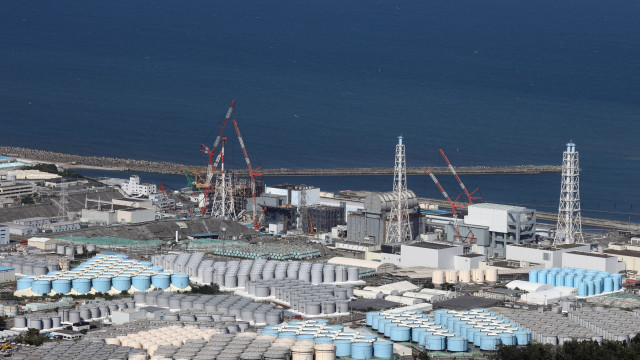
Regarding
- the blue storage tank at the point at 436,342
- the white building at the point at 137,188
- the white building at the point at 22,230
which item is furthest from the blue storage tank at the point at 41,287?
the white building at the point at 137,188

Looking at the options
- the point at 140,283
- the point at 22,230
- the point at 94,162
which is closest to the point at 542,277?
the point at 140,283

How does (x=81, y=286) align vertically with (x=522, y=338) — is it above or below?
above

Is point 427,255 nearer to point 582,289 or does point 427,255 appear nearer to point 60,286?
point 582,289

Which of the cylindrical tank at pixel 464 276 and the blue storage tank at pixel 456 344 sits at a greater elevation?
the cylindrical tank at pixel 464 276

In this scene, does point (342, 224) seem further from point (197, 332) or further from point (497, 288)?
point (197, 332)

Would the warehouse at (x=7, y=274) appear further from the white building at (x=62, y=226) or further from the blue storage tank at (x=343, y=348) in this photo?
the blue storage tank at (x=343, y=348)

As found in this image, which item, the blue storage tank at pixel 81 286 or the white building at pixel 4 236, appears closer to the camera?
the blue storage tank at pixel 81 286

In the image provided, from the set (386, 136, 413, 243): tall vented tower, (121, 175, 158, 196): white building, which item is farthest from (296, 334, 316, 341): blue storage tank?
(121, 175, 158, 196): white building
